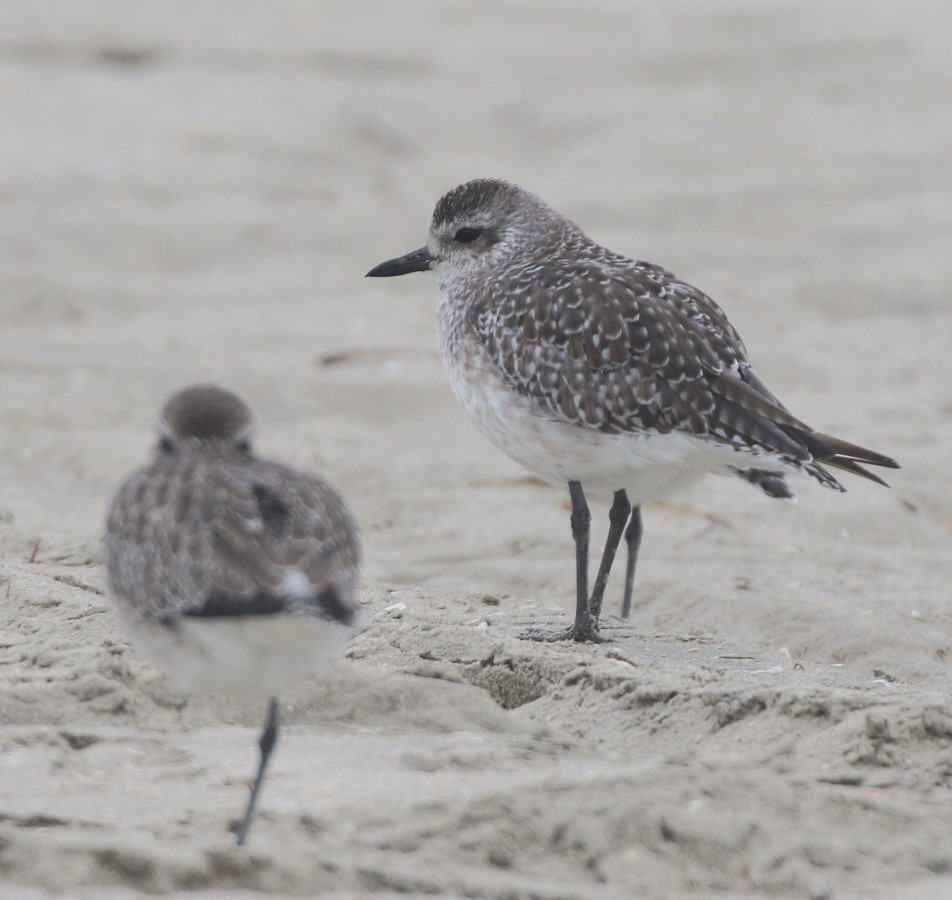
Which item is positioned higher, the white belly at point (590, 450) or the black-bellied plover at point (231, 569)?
the white belly at point (590, 450)

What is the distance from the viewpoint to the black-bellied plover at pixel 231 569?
362 centimetres

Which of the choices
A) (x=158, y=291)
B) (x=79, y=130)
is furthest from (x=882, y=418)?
(x=79, y=130)

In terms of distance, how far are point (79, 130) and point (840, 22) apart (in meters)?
6.77

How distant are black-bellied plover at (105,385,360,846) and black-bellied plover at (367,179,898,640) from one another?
167cm

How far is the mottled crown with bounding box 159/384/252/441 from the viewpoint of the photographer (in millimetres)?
Result: 4227

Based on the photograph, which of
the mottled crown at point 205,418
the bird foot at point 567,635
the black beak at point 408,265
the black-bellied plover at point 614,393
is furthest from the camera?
the black beak at point 408,265

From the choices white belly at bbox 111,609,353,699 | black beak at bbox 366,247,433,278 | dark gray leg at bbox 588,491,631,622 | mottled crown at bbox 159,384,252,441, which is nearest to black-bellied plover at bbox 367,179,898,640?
dark gray leg at bbox 588,491,631,622

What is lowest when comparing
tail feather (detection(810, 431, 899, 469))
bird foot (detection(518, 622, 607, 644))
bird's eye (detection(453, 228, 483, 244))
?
bird foot (detection(518, 622, 607, 644))

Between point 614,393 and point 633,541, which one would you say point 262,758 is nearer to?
point 614,393

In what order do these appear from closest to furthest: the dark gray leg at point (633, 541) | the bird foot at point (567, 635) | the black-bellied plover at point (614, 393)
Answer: the bird foot at point (567, 635) → the black-bellied plover at point (614, 393) → the dark gray leg at point (633, 541)

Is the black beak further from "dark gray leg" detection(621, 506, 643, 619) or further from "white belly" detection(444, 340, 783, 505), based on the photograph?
"dark gray leg" detection(621, 506, 643, 619)

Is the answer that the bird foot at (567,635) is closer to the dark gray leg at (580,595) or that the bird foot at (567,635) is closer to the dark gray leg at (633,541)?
the dark gray leg at (580,595)

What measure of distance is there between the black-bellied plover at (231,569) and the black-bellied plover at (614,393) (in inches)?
65.7

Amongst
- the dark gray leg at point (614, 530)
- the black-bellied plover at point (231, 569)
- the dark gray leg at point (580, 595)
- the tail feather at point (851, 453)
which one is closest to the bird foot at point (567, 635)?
the dark gray leg at point (580, 595)
